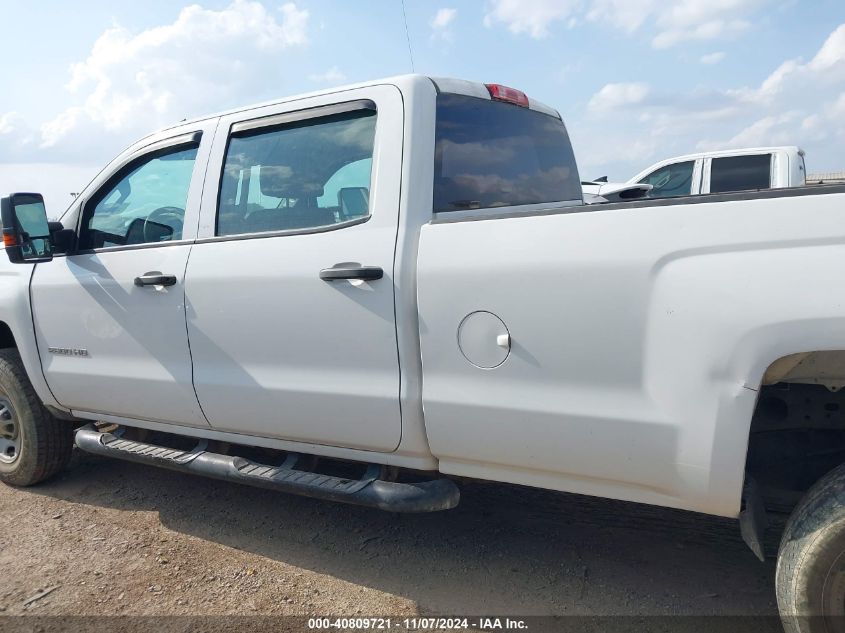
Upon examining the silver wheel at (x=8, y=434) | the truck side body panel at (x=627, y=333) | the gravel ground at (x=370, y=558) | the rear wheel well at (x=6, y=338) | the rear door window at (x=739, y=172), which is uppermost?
the rear door window at (x=739, y=172)

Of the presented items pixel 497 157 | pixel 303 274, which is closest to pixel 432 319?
pixel 303 274

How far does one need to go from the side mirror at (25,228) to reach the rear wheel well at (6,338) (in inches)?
31.9

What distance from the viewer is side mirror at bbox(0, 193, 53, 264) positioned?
11.9ft

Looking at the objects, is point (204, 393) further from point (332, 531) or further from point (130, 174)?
point (130, 174)

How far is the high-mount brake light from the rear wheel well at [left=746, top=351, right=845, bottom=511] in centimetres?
180

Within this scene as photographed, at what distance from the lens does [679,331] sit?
2.13 meters

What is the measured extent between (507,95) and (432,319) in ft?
4.70

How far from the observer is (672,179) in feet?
32.1

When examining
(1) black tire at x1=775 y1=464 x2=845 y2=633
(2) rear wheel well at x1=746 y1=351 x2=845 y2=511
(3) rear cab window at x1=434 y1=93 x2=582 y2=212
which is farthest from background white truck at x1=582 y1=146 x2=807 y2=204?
(1) black tire at x1=775 y1=464 x2=845 y2=633

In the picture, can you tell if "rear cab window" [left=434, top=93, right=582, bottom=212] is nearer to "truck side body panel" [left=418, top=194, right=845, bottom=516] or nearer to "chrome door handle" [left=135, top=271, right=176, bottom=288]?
"truck side body panel" [left=418, top=194, right=845, bottom=516]

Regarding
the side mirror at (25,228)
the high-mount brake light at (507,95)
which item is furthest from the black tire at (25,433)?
the high-mount brake light at (507,95)

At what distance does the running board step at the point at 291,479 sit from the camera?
2736 mm

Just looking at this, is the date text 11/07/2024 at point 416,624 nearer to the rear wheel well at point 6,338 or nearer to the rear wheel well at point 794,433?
the rear wheel well at point 794,433

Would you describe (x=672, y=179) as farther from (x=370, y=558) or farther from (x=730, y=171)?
(x=370, y=558)
